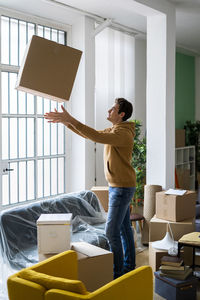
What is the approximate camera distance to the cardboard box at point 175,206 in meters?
4.01

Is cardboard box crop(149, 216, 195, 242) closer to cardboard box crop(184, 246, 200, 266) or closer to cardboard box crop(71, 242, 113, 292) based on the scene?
cardboard box crop(184, 246, 200, 266)

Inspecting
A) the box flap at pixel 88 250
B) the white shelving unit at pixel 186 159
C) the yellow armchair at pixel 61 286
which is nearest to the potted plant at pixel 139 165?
the white shelving unit at pixel 186 159

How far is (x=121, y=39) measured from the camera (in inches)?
230

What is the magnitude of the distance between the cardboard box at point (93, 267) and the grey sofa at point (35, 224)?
579 mm

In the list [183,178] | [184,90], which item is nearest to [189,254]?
[183,178]

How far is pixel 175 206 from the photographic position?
13.1 ft

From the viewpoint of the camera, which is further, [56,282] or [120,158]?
[120,158]

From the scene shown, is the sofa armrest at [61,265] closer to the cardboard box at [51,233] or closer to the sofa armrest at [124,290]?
the cardboard box at [51,233]

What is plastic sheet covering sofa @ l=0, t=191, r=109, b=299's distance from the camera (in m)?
3.12

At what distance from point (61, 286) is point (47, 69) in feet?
4.91

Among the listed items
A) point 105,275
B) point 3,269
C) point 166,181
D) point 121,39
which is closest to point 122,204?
point 105,275

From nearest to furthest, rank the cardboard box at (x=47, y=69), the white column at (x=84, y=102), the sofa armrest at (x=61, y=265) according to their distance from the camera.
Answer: the sofa armrest at (x=61, y=265)
the cardboard box at (x=47, y=69)
the white column at (x=84, y=102)

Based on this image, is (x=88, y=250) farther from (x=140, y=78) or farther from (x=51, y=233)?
(x=140, y=78)

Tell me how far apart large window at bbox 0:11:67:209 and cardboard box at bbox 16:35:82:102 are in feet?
6.20
